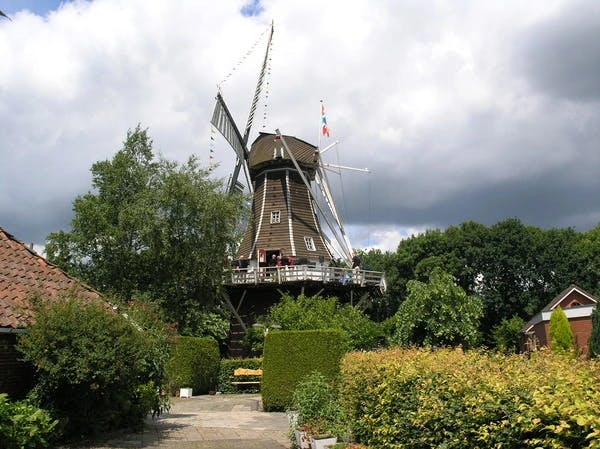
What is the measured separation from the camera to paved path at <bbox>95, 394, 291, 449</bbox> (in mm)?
10641

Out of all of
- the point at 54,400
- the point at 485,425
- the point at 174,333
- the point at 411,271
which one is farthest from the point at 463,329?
the point at 411,271

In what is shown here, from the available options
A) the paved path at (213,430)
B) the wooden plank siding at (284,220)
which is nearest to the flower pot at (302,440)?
the paved path at (213,430)

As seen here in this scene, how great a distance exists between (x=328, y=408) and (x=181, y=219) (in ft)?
57.7

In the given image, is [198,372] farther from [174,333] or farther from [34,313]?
[34,313]

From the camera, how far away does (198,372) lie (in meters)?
23.2

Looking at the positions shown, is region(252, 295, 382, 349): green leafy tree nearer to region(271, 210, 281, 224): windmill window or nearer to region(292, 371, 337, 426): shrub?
region(271, 210, 281, 224): windmill window

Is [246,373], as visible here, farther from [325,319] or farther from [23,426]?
[23,426]

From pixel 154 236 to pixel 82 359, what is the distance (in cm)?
1653

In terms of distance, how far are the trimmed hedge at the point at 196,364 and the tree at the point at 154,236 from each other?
3.30 meters

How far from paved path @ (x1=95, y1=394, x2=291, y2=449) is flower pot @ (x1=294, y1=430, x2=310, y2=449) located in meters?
0.72

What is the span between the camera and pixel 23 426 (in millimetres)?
8570

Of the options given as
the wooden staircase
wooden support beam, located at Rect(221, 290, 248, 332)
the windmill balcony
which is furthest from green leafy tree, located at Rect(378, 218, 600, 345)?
wooden support beam, located at Rect(221, 290, 248, 332)

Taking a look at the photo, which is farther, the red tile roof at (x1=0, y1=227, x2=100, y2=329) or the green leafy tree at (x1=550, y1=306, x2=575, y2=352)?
the green leafy tree at (x1=550, y1=306, x2=575, y2=352)

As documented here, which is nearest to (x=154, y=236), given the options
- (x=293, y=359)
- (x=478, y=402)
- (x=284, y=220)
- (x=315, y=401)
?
(x=284, y=220)
